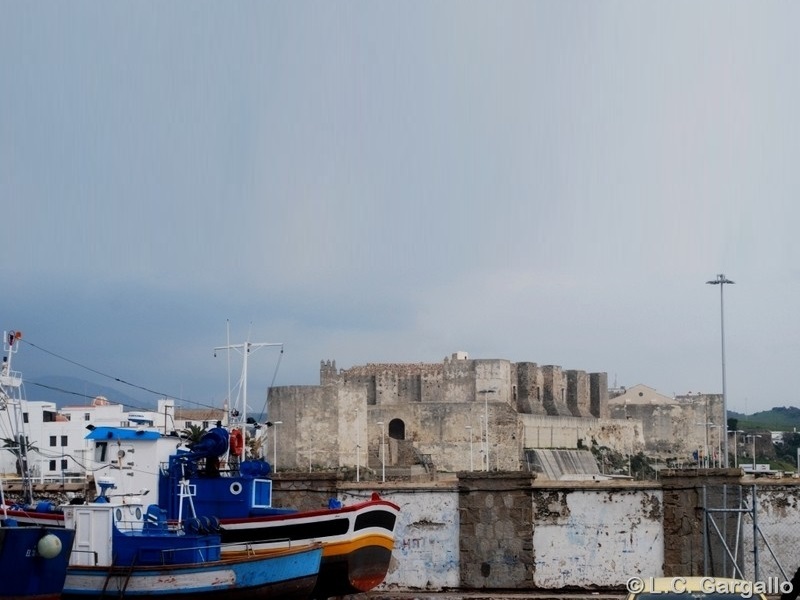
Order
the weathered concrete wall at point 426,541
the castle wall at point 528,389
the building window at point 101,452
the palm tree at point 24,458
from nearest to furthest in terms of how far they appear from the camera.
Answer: the palm tree at point 24,458
the weathered concrete wall at point 426,541
the building window at point 101,452
the castle wall at point 528,389

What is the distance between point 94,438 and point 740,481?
7.83 m

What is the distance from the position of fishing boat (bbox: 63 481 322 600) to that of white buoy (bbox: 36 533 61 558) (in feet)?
4.22

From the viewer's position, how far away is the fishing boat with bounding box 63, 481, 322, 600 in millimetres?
13852

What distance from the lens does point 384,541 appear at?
15.5m

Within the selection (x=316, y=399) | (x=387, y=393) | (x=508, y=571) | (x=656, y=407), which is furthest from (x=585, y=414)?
(x=508, y=571)

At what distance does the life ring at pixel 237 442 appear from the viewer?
17.2 metres

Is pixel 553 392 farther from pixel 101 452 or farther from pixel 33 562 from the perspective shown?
pixel 33 562

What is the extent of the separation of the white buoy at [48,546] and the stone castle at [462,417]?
39.8m

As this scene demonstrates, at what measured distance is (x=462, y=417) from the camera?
57375 mm

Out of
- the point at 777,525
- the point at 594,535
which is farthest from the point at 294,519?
the point at 777,525

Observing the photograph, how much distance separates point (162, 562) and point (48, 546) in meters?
1.88

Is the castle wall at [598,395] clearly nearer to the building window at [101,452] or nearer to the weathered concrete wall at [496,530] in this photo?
the weathered concrete wall at [496,530]

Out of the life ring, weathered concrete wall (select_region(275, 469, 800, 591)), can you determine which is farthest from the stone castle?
weathered concrete wall (select_region(275, 469, 800, 591))

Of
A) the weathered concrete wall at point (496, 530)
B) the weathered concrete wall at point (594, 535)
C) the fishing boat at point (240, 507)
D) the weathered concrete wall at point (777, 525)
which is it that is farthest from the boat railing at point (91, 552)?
the weathered concrete wall at point (777, 525)
